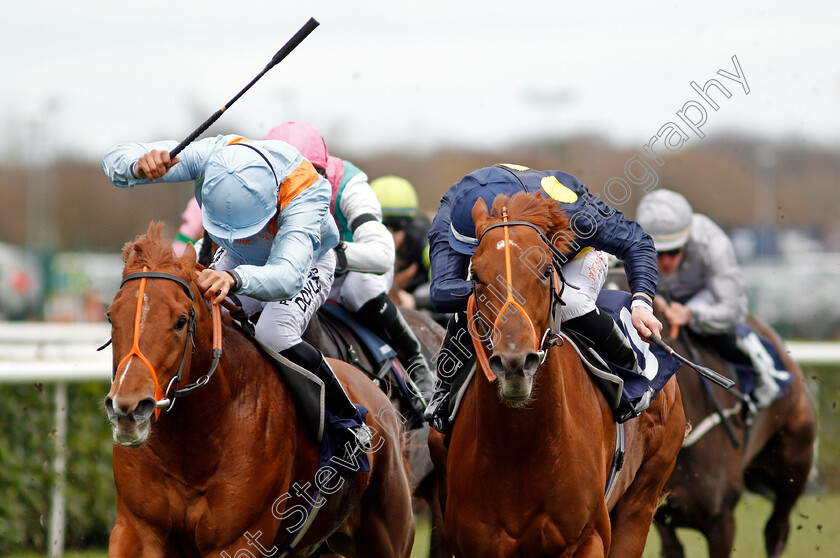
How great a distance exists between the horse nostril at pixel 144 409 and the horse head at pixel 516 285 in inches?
39.6

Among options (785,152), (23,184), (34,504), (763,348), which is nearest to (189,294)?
(34,504)

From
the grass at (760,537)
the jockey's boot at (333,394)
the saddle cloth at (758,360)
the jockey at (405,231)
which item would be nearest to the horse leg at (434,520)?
the jockey's boot at (333,394)

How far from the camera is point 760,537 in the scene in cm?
866

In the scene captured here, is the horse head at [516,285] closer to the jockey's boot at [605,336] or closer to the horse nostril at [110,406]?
the jockey's boot at [605,336]

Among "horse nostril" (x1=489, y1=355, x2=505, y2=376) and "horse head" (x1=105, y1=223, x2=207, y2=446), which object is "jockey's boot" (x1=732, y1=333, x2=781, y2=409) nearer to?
"horse nostril" (x1=489, y1=355, x2=505, y2=376)

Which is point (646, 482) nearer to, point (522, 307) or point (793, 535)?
point (522, 307)

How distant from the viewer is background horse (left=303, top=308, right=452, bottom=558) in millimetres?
5172

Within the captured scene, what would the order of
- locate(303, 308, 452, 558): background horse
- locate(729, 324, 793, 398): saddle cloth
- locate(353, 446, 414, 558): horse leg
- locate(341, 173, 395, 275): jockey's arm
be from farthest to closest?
1. locate(729, 324, 793, 398): saddle cloth
2. locate(303, 308, 452, 558): background horse
3. locate(341, 173, 395, 275): jockey's arm
4. locate(353, 446, 414, 558): horse leg

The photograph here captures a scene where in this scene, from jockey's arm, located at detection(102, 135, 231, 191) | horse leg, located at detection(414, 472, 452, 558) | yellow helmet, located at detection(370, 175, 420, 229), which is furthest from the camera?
yellow helmet, located at detection(370, 175, 420, 229)

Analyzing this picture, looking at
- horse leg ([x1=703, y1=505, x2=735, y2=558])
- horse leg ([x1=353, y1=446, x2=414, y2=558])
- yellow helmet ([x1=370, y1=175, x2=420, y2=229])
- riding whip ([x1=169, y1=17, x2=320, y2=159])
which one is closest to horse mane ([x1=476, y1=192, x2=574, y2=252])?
riding whip ([x1=169, y1=17, x2=320, y2=159])

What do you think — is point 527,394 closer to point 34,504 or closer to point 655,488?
point 655,488

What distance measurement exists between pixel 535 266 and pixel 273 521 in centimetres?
133

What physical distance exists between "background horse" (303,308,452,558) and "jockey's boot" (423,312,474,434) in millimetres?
842

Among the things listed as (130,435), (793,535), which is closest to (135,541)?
(130,435)
